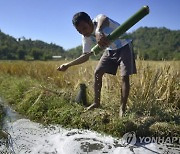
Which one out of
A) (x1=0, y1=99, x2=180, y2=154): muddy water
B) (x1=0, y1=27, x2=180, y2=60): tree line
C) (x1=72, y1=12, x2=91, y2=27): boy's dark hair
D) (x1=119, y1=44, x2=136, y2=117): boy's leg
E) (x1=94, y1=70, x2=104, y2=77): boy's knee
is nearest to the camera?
(x1=0, y1=99, x2=180, y2=154): muddy water

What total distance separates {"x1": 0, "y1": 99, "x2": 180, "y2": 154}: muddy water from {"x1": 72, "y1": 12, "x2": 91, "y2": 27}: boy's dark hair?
4.48 ft

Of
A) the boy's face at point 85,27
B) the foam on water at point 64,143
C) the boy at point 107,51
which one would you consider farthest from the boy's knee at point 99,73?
the foam on water at point 64,143

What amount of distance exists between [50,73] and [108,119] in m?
5.63

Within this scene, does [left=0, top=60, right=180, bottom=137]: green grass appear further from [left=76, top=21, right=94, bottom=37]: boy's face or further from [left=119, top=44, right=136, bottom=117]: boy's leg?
[left=76, top=21, right=94, bottom=37]: boy's face

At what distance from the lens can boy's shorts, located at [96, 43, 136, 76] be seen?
3.95m

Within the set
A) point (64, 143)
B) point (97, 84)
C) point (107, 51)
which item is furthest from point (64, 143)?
point (107, 51)

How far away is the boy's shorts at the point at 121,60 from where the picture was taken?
3953 mm

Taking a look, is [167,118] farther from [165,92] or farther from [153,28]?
[153,28]

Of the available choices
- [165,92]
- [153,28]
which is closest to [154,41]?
[153,28]

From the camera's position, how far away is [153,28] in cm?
13162

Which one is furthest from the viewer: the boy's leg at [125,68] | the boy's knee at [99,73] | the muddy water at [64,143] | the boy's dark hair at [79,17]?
the boy's knee at [99,73]

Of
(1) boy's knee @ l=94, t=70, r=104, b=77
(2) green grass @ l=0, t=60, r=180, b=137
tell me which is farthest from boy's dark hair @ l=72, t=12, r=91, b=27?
(2) green grass @ l=0, t=60, r=180, b=137

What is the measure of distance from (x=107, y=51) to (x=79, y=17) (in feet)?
3.05

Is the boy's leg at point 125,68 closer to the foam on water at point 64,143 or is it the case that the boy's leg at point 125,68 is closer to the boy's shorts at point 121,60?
the boy's shorts at point 121,60
